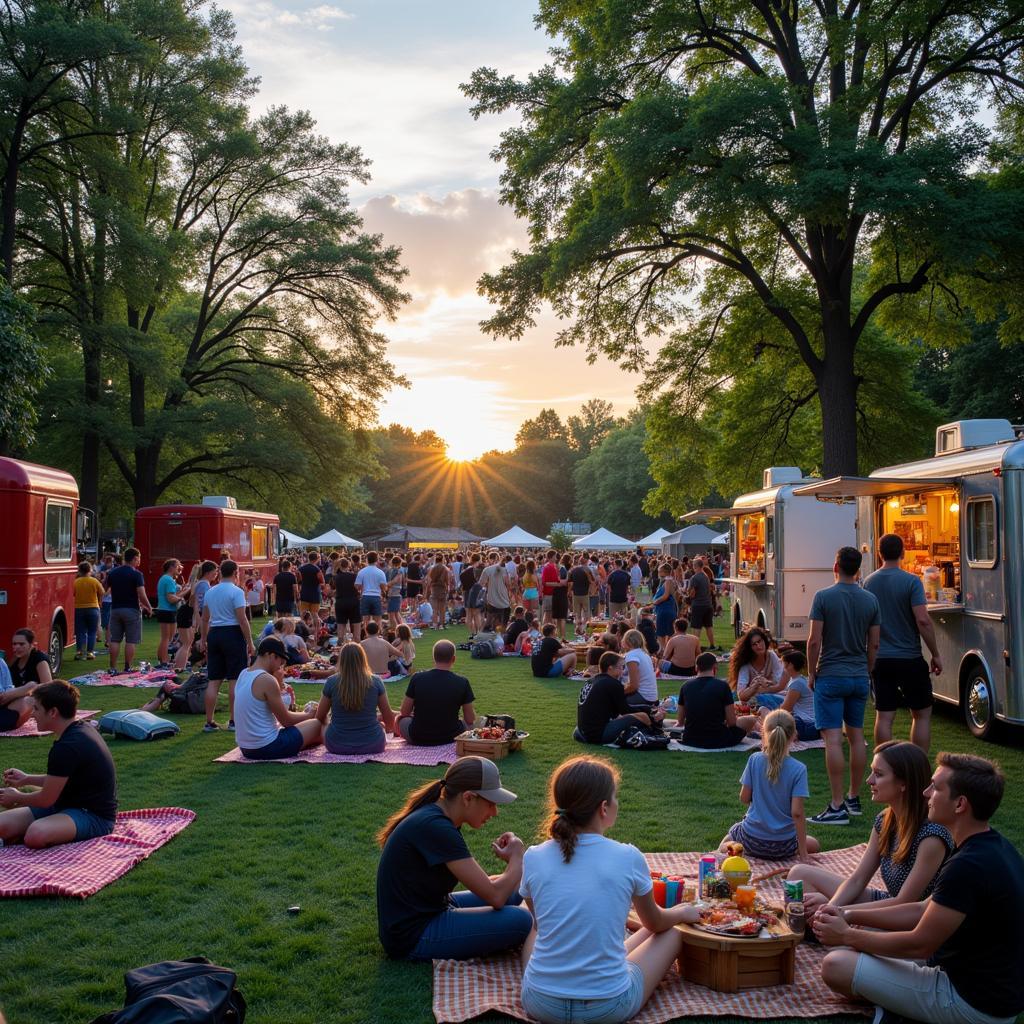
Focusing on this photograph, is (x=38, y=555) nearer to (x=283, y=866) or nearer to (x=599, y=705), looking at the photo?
(x=599, y=705)

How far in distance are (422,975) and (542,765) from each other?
4.61 m

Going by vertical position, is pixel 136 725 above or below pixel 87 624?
below

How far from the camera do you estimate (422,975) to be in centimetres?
480

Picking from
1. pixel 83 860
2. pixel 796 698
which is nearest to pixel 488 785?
pixel 83 860

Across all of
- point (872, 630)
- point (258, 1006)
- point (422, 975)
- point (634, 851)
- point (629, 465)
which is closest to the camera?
point (634, 851)

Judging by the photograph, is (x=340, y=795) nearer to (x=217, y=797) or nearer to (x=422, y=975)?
(x=217, y=797)

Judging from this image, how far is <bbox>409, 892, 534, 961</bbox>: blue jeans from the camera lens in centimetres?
486

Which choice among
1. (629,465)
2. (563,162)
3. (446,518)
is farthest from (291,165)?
(446,518)

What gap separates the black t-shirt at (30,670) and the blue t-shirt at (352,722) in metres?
3.14

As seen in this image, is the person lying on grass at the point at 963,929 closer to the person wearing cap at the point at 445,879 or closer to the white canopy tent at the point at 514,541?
the person wearing cap at the point at 445,879

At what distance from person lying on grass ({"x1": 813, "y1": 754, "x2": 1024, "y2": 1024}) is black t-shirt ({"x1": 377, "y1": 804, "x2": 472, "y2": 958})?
1.88 meters

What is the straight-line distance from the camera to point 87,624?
17.3 m

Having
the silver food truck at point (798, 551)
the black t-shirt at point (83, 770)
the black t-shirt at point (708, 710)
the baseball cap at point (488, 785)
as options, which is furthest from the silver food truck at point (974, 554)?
the black t-shirt at point (83, 770)

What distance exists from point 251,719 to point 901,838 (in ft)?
21.6
